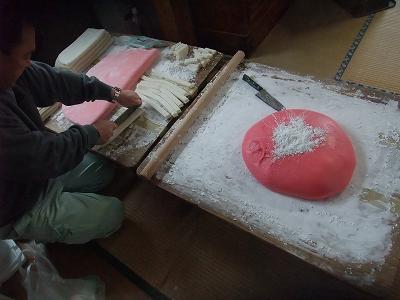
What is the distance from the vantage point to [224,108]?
1312 millimetres

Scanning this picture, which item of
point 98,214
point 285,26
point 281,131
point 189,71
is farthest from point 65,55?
point 285,26

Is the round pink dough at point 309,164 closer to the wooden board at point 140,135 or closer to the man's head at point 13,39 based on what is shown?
the wooden board at point 140,135

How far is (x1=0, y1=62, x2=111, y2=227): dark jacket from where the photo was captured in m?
1.01

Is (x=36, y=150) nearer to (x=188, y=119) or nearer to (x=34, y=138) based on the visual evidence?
(x=34, y=138)

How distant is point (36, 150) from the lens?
3.41ft

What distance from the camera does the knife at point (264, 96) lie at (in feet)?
4.09

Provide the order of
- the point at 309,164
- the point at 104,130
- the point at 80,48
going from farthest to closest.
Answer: the point at 80,48, the point at 104,130, the point at 309,164

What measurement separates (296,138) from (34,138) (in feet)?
2.87

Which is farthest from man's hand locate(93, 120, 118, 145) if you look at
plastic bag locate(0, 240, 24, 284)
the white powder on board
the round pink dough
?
plastic bag locate(0, 240, 24, 284)

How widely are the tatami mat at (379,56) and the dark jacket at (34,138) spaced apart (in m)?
1.52

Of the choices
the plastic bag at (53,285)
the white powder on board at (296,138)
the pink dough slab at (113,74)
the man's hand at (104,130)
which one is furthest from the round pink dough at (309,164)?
the plastic bag at (53,285)

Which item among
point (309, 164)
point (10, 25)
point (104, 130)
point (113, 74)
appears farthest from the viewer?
point (113, 74)

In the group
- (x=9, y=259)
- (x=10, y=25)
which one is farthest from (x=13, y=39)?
(x=9, y=259)

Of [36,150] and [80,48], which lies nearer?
[36,150]
